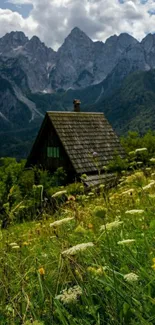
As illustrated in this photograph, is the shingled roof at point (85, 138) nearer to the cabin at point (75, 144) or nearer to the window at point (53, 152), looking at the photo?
the cabin at point (75, 144)

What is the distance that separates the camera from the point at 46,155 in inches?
1363

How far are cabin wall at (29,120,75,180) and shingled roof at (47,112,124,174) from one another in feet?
3.10

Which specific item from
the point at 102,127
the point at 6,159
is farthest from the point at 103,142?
the point at 6,159

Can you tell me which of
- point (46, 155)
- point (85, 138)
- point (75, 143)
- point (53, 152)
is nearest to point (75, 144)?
point (75, 143)

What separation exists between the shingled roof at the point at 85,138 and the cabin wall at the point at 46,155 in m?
0.94

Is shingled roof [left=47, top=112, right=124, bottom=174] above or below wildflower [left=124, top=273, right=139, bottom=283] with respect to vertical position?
above

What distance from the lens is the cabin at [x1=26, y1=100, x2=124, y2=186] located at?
2999cm

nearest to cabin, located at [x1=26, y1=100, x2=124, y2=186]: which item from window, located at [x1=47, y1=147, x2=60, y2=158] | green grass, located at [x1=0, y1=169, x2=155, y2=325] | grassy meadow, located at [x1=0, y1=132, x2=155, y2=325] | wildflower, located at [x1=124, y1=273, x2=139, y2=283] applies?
window, located at [x1=47, y1=147, x2=60, y2=158]

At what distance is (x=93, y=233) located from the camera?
4.20 meters

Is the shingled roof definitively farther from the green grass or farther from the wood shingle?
the green grass

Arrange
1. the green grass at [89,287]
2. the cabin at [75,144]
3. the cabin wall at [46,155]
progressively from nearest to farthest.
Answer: the green grass at [89,287], the cabin at [75,144], the cabin wall at [46,155]

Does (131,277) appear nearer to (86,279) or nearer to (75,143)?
(86,279)

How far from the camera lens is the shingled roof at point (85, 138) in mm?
30016

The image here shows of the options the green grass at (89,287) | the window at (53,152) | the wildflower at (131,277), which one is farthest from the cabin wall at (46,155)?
the wildflower at (131,277)
